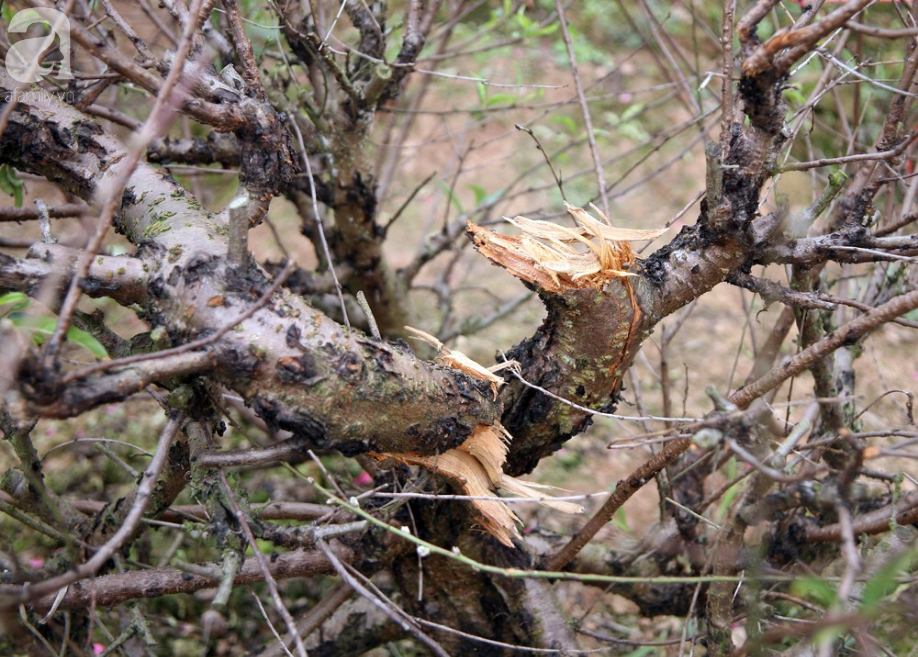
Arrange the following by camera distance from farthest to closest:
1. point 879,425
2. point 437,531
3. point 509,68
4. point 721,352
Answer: point 509,68
point 721,352
point 879,425
point 437,531

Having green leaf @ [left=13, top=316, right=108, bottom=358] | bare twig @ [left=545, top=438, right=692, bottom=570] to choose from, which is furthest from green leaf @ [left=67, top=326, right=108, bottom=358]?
bare twig @ [left=545, top=438, right=692, bottom=570]

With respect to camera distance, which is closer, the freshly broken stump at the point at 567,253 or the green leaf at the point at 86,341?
the green leaf at the point at 86,341

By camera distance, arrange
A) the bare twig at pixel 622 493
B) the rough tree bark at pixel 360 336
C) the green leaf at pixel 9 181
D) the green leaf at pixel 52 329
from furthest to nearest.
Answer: the green leaf at pixel 9 181, the bare twig at pixel 622 493, the rough tree bark at pixel 360 336, the green leaf at pixel 52 329

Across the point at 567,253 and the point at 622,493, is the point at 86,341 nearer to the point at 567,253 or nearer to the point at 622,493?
the point at 567,253

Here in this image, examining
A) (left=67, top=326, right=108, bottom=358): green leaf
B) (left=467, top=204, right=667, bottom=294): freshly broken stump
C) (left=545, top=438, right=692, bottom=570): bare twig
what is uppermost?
(left=467, top=204, right=667, bottom=294): freshly broken stump

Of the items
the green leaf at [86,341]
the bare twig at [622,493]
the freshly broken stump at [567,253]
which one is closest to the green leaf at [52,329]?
the green leaf at [86,341]

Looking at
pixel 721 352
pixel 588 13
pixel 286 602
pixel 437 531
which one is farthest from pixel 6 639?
pixel 588 13

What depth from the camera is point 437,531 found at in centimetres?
166

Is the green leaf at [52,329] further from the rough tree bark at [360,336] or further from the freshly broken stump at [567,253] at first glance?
the freshly broken stump at [567,253]

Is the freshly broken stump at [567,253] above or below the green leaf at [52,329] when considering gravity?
above

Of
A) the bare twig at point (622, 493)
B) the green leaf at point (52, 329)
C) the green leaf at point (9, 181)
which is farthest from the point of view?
the green leaf at point (9, 181)

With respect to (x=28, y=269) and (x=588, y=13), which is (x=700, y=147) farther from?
(x=28, y=269)

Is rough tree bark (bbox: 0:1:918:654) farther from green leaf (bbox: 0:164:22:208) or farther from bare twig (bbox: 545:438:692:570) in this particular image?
green leaf (bbox: 0:164:22:208)

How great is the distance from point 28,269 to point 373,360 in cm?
54
